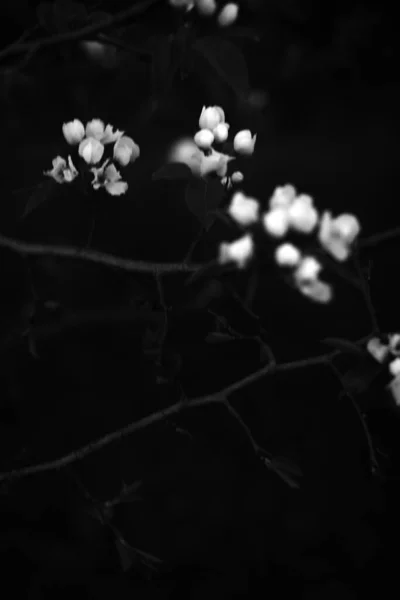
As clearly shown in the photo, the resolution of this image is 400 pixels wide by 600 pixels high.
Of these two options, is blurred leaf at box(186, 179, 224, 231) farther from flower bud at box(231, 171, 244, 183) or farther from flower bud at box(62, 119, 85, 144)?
flower bud at box(62, 119, 85, 144)

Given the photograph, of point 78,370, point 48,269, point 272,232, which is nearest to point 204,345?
point 78,370

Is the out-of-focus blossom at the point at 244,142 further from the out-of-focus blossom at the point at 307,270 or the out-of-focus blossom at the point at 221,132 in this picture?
the out-of-focus blossom at the point at 307,270

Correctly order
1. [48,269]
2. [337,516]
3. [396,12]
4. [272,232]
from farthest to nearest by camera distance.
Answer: [396,12] → [48,269] → [337,516] → [272,232]

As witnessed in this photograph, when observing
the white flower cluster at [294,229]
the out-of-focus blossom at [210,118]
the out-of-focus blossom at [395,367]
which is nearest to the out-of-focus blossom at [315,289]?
the white flower cluster at [294,229]

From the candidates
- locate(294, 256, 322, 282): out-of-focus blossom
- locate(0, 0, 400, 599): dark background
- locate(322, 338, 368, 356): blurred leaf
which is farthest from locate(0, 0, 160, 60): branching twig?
locate(322, 338, 368, 356): blurred leaf

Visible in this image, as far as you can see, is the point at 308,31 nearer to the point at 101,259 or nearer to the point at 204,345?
the point at 204,345

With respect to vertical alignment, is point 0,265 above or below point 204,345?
above

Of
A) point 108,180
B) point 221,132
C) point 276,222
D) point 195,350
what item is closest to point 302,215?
point 276,222
